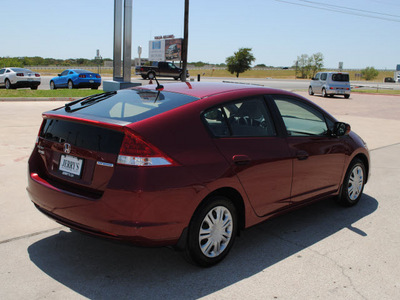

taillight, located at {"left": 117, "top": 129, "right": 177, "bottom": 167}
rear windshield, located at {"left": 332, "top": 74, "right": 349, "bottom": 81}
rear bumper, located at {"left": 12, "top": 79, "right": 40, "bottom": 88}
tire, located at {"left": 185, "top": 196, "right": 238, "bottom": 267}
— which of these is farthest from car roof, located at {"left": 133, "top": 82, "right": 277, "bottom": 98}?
rear windshield, located at {"left": 332, "top": 74, "right": 349, "bottom": 81}

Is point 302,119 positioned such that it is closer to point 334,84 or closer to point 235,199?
point 235,199

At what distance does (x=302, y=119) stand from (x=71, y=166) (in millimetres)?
2895

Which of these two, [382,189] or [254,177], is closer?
[254,177]

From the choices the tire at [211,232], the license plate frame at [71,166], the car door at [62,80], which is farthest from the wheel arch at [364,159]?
the car door at [62,80]

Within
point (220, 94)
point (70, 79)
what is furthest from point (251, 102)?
point (70, 79)

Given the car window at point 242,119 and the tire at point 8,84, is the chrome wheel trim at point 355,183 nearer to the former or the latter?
the car window at point 242,119

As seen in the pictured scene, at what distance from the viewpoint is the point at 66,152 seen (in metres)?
3.48

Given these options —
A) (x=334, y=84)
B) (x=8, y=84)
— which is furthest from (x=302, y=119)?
(x=334, y=84)

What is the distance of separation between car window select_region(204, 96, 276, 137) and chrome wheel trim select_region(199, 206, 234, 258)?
68 centimetres

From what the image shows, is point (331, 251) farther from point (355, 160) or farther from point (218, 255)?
point (355, 160)

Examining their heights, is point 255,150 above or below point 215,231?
above

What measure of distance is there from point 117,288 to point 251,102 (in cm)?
212

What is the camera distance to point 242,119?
158 inches

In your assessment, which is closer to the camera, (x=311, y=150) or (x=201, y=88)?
(x=201, y=88)
